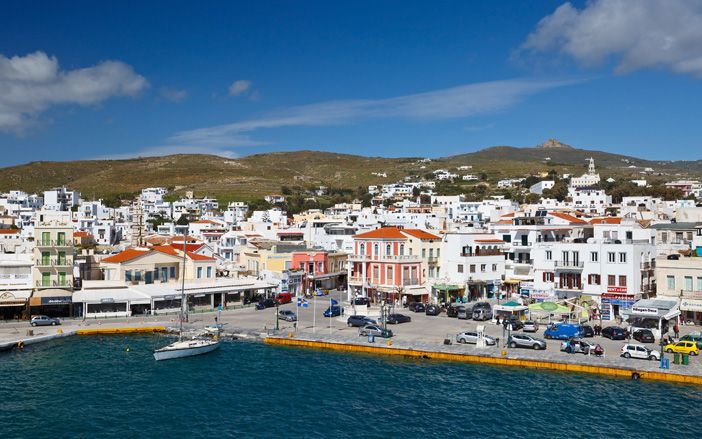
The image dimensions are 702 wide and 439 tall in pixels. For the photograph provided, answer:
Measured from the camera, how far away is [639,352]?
38.0 meters

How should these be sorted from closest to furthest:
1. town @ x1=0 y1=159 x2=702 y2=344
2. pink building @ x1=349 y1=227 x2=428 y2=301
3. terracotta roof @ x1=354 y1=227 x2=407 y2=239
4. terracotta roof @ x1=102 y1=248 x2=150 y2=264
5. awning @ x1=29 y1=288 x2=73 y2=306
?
awning @ x1=29 y1=288 x2=73 y2=306 < town @ x1=0 y1=159 x2=702 y2=344 < terracotta roof @ x1=102 y1=248 x2=150 y2=264 < pink building @ x1=349 y1=227 x2=428 y2=301 < terracotta roof @ x1=354 y1=227 x2=407 y2=239

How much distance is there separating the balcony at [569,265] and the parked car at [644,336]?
39.0 ft

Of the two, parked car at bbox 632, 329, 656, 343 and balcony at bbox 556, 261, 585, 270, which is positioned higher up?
balcony at bbox 556, 261, 585, 270

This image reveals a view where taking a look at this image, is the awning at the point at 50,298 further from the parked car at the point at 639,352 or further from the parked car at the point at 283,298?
the parked car at the point at 639,352

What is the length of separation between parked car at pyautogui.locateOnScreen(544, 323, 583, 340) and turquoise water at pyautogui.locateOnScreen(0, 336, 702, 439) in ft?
24.9

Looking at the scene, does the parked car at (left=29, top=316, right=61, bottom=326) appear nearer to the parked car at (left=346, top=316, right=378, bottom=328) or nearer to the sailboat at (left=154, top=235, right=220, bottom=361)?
the sailboat at (left=154, top=235, right=220, bottom=361)

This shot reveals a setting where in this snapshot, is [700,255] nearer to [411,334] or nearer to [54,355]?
[411,334]

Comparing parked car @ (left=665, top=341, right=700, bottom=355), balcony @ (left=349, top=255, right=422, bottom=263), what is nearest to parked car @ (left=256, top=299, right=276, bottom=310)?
balcony @ (left=349, top=255, right=422, bottom=263)

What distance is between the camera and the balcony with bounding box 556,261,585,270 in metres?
54.6

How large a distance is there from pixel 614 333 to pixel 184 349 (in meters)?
28.5

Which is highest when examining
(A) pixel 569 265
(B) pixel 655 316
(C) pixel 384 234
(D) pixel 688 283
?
(C) pixel 384 234

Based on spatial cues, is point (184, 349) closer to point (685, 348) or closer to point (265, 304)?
point (265, 304)

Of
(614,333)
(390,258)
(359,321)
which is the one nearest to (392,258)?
(390,258)

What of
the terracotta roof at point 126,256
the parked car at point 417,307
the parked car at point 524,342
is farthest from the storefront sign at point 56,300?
the parked car at point 524,342
